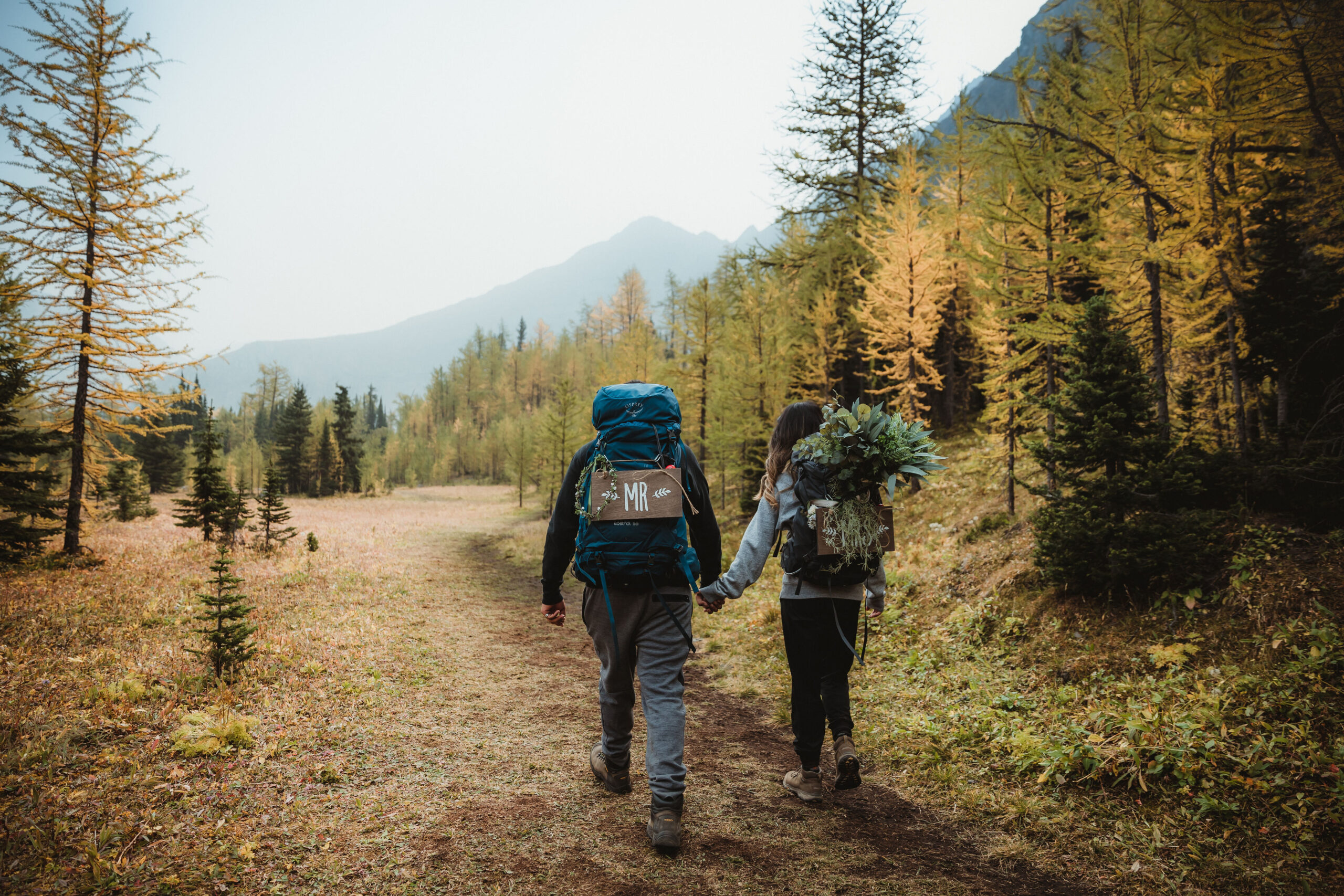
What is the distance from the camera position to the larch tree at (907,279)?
14570mm

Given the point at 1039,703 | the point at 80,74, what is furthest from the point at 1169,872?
the point at 80,74

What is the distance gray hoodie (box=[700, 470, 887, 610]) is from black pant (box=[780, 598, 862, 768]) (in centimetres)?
6

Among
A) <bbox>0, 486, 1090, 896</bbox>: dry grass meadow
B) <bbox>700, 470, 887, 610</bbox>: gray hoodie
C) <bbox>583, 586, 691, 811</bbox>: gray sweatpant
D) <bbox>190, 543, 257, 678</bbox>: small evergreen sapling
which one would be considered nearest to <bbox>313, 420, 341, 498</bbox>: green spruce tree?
<bbox>0, 486, 1090, 896</bbox>: dry grass meadow

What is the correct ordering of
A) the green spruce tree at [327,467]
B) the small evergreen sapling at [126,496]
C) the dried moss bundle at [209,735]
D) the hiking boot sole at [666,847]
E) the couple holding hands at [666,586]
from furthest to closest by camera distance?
the green spruce tree at [327,467], the small evergreen sapling at [126,496], the dried moss bundle at [209,735], the couple holding hands at [666,586], the hiking boot sole at [666,847]

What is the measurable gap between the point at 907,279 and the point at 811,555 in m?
13.3

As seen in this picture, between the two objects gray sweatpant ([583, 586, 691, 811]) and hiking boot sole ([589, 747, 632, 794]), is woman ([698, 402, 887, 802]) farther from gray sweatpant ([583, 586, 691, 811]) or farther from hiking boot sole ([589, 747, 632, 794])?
hiking boot sole ([589, 747, 632, 794])

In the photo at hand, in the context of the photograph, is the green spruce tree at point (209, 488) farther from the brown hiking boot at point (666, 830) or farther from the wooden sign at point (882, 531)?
the wooden sign at point (882, 531)

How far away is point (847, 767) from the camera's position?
12.1ft

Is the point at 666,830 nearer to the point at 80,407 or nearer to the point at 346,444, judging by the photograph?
the point at 80,407

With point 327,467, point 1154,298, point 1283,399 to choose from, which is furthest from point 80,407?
point 327,467

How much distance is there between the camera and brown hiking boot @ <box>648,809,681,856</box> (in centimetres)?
305

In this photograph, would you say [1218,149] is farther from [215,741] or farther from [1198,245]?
[215,741]

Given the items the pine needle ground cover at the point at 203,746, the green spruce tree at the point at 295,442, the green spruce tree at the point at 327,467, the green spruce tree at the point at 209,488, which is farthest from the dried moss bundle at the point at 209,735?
the green spruce tree at the point at 295,442

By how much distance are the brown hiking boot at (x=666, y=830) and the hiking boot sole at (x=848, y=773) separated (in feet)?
3.88
